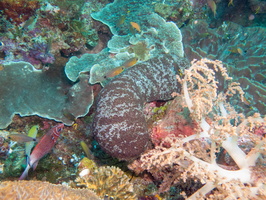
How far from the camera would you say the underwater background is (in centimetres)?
233

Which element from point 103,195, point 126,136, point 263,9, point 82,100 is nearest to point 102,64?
point 82,100

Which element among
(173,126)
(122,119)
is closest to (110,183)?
(122,119)

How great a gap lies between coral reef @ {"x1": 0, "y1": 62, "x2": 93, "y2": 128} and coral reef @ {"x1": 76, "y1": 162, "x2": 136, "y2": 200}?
1.74 metres

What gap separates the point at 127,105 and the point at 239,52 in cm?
450

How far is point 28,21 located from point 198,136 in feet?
16.3

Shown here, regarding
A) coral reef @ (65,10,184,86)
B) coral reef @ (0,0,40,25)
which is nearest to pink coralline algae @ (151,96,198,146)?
coral reef @ (65,10,184,86)

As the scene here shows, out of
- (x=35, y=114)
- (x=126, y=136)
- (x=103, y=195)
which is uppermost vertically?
(x=126, y=136)

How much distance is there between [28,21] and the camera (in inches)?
184

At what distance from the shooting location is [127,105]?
2.92 meters

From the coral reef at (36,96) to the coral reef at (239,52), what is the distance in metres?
3.75

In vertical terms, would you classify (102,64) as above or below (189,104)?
below

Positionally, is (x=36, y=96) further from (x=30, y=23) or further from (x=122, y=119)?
(x=122, y=119)

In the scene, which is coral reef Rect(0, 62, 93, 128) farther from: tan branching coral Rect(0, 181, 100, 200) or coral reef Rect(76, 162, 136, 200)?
tan branching coral Rect(0, 181, 100, 200)

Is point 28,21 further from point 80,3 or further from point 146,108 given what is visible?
point 146,108
